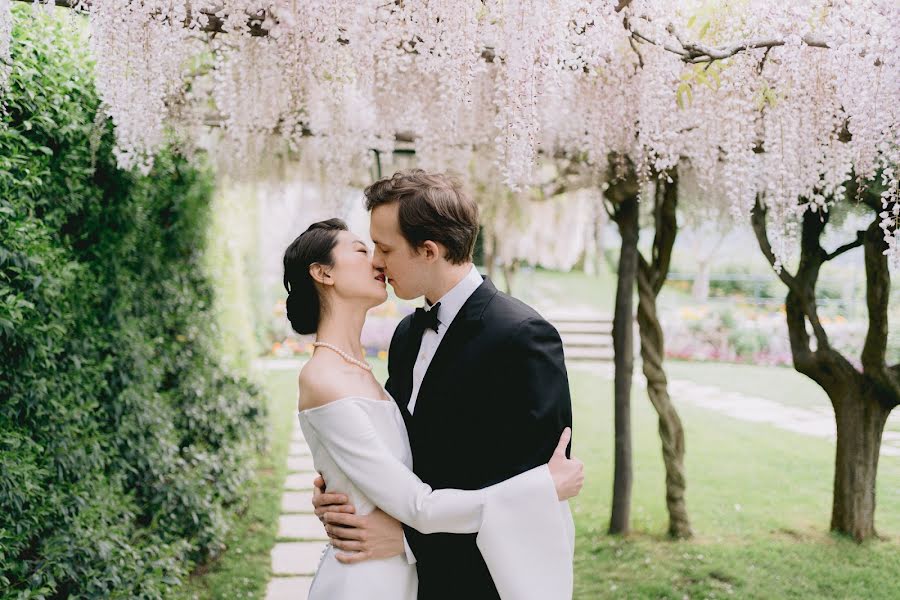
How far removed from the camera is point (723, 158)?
11.8 feet

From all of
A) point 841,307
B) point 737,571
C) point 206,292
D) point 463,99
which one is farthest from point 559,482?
point 841,307

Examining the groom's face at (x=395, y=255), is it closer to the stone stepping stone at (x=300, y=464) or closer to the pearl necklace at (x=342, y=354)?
the pearl necklace at (x=342, y=354)

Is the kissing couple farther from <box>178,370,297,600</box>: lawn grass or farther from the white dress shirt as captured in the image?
<box>178,370,297,600</box>: lawn grass

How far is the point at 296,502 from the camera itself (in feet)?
17.3

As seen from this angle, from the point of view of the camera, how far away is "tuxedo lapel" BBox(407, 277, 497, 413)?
6.11ft

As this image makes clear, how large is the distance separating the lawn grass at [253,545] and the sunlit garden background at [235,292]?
2 centimetres

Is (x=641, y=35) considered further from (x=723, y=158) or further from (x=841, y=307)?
(x=841, y=307)

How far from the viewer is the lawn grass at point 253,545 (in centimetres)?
387

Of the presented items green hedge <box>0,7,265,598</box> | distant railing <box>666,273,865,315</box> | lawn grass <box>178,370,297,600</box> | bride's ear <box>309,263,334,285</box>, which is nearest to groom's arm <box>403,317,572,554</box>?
bride's ear <box>309,263,334,285</box>

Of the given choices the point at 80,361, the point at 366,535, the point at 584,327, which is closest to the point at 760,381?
the point at 584,327

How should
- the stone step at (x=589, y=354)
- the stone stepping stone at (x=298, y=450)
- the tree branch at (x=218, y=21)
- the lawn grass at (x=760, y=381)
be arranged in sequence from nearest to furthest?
the tree branch at (x=218, y=21) → the stone stepping stone at (x=298, y=450) → the lawn grass at (x=760, y=381) → the stone step at (x=589, y=354)

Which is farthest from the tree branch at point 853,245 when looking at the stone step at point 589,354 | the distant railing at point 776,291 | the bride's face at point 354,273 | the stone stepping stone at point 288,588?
the stone step at point 589,354

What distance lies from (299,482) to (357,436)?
13.7 ft

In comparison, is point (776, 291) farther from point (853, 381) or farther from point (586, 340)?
point (853, 381)
